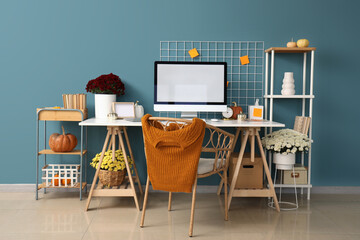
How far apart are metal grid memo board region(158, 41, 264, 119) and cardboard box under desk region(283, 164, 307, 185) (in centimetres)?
69

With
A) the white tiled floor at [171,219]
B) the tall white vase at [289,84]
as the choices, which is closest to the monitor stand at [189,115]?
the white tiled floor at [171,219]

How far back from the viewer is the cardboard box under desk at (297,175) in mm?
3301

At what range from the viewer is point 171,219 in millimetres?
2771

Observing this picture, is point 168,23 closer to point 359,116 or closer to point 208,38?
point 208,38

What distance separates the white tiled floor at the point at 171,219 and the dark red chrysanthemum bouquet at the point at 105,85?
3.13ft

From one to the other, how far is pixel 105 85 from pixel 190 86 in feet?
2.42

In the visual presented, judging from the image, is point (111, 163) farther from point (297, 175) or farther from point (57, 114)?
point (297, 175)

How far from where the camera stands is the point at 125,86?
3.48m

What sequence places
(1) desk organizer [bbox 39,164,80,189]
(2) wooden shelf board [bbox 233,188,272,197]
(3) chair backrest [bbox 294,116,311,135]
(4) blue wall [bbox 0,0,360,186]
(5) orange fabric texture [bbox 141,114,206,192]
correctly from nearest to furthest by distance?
(5) orange fabric texture [bbox 141,114,206,192], (2) wooden shelf board [bbox 233,188,272,197], (3) chair backrest [bbox 294,116,311,135], (1) desk organizer [bbox 39,164,80,189], (4) blue wall [bbox 0,0,360,186]

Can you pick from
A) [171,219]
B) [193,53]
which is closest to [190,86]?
[193,53]

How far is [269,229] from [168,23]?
2.00 meters

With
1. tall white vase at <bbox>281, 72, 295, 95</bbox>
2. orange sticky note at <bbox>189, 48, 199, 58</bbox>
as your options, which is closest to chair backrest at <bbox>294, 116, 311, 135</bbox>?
tall white vase at <bbox>281, 72, 295, 95</bbox>

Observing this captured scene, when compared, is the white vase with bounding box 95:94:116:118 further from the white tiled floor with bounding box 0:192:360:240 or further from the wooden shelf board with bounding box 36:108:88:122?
the white tiled floor with bounding box 0:192:360:240

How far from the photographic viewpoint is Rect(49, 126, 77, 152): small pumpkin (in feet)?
10.5
